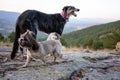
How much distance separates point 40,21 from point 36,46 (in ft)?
7.06

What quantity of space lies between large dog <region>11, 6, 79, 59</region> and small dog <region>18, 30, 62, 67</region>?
989 mm

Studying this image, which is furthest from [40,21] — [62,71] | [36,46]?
[62,71]

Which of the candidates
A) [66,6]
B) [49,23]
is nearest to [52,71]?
[49,23]

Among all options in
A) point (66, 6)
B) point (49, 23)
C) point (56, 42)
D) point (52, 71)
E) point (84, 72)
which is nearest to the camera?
point (52, 71)

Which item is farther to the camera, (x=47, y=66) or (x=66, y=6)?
(x=66, y=6)

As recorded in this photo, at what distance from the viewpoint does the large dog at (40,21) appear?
8.35m

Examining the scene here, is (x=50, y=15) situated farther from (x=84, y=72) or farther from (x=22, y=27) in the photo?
(x=84, y=72)

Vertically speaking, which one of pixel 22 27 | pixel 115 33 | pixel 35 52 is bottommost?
pixel 115 33

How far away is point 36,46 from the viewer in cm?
702

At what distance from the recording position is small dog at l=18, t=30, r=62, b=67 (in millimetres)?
6490

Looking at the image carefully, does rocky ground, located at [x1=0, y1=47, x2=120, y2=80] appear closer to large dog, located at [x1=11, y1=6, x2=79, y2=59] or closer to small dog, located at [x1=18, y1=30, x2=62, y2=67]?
small dog, located at [x1=18, y1=30, x2=62, y2=67]

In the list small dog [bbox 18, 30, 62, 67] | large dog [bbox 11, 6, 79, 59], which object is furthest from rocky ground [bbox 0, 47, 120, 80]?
large dog [bbox 11, 6, 79, 59]

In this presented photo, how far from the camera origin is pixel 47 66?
746 centimetres

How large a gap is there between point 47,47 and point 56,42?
0.43 meters
